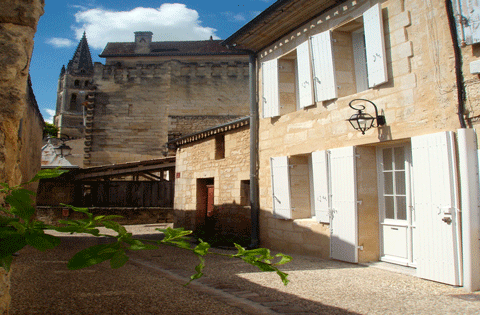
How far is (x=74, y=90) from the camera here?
54281 millimetres

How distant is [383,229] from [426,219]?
105 centimetres

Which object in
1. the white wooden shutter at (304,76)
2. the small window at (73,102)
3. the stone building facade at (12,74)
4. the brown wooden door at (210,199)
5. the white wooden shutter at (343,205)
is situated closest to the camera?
the stone building facade at (12,74)

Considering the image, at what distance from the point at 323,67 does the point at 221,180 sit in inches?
153

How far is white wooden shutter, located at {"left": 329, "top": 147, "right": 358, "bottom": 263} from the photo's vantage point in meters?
5.46

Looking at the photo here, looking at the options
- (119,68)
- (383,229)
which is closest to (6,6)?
(383,229)

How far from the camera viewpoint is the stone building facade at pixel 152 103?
2280 cm

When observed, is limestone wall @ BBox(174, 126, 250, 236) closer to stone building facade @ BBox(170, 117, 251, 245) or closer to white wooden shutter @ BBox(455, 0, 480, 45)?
stone building facade @ BBox(170, 117, 251, 245)

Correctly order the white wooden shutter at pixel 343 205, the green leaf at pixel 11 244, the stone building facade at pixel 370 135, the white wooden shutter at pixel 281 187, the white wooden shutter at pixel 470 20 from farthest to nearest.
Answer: the white wooden shutter at pixel 281 187
the white wooden shutter at pixel 343 205
the stone building facade at pixel 370 135
the white wooden shutter at pixel 470 20
the green leaf at pixel 11 244

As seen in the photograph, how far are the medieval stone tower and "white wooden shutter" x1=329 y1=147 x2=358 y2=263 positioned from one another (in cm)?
4949

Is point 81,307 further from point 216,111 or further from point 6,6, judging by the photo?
point 216,111

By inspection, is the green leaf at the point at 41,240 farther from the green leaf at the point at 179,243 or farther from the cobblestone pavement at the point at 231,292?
the cobblestone pavement at the point at 231,292

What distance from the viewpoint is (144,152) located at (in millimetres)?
22906

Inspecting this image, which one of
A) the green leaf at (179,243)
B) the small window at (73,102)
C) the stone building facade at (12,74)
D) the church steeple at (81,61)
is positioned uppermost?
the church steeple at (81,61)

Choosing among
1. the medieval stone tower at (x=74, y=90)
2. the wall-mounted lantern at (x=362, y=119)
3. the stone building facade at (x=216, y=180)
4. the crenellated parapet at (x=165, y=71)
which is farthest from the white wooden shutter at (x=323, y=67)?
the medieval stone tower at (x=74, y=90)
